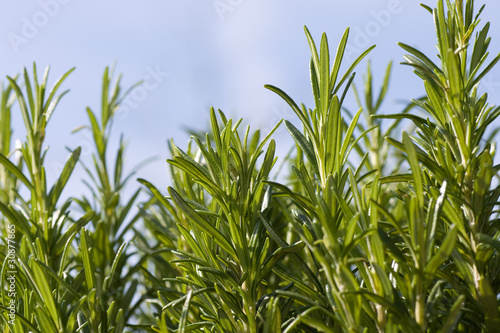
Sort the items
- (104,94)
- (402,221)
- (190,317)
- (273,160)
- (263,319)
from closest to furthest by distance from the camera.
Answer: (263,319), (273,160), (190,317), (402,221), (104,94)

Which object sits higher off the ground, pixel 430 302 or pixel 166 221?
pixel 166 221

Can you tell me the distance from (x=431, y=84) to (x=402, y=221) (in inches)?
23.9

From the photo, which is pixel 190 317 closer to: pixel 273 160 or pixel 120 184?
pixel 273 160

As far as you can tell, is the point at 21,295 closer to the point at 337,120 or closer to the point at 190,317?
the point at 190,317

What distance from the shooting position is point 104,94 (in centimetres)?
146

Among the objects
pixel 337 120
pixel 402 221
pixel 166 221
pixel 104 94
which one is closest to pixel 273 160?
pixel 337 120

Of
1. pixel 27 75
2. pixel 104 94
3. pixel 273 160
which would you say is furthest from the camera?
pixel 104 94

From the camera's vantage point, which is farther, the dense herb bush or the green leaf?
the green leaf

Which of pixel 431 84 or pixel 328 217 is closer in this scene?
pixel 328 217

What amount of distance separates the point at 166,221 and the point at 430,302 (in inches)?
29.7

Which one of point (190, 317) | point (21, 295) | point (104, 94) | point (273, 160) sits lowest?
point (190, 317)

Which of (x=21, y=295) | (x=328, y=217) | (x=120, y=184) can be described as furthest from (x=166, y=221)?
(x=328, y=217)

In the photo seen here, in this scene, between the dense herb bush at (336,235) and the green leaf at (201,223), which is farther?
the green leaf at (201,223)

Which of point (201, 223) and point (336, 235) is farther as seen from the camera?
point (201, 223)
